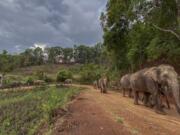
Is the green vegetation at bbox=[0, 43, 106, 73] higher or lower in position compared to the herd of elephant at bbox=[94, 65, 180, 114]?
higher

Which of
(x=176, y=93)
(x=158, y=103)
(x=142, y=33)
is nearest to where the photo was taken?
(x=176, y=93)

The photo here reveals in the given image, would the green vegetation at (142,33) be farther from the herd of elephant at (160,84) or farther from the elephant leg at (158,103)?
the elephant leg at (158,103)

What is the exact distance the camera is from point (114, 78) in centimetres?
3859

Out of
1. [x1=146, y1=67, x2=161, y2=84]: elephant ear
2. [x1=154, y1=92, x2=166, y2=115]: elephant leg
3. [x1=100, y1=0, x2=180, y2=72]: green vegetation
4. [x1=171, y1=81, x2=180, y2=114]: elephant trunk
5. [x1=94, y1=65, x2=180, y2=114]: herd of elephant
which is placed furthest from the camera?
[x1=100, y1=0, x2=180, y2=72]: green vegetation

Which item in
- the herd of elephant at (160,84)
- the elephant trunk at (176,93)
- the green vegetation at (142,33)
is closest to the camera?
the elephant trunk at (176,93)

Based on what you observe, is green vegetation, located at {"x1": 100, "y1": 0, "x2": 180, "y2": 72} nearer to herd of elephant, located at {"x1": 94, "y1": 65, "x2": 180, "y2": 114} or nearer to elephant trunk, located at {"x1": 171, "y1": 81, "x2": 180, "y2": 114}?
herd of elephant, located at {"x1": 94, "y1": 65, "x2": 180, "y2": 114}

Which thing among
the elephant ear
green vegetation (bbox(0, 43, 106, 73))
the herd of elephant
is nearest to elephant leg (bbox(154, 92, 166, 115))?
the herd of elephant

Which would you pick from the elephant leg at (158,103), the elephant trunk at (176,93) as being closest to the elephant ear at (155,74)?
the elephant leg at (158,103)

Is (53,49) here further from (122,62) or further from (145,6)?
(145,6)

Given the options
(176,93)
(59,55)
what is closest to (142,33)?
(176,93)

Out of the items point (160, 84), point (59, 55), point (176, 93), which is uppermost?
point (59, 55)

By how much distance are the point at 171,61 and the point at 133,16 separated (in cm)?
613

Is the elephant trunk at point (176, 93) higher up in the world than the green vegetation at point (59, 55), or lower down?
lower down

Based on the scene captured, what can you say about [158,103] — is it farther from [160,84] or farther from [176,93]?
[176,93]
